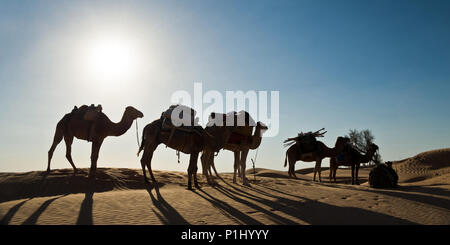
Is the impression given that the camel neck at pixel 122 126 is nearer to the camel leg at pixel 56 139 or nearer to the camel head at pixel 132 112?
the camel head at pixel 132 112

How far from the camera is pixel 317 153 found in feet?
56.4

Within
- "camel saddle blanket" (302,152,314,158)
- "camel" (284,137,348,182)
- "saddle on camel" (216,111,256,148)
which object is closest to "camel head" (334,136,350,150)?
"camel" (284,137,348,182)

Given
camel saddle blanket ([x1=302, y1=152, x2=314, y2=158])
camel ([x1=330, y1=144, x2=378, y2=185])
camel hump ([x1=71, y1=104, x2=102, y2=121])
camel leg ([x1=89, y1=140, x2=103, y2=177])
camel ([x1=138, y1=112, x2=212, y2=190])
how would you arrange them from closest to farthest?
camel ([x1=138, y1=112, x2=212, y2=190]), camel leg ([x1=89, y1=140, x2=103, y2=177]), camel hump ([x1=71, y1=104, x2=102, y2=121]), camel ([x1=330, y1=144, x2=378, y2=185]), camel saddle blanket ([x1=302, y1=152, x2=314, y2=158])

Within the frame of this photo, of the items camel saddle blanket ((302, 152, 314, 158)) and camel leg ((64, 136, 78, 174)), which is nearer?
camel leg ((64, 136, 78, 174))

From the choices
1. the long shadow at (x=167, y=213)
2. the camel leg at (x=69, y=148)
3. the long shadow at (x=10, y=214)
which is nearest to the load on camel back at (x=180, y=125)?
the long shadow at (x=167, y=213)

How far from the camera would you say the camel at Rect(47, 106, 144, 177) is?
37.4 feet

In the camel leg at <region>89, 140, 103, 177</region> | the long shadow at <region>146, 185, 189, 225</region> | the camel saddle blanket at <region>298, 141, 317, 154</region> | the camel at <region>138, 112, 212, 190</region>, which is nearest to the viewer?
the long shadow at <region>146, 185, 189, 225</region>

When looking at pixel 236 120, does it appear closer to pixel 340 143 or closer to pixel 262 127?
pixel 262 127

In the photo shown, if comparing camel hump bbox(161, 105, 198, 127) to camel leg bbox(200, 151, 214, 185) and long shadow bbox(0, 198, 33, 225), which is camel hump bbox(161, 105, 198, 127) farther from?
long shadow bbox(0, 198, 33, 225)

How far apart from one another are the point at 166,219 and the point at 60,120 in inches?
355

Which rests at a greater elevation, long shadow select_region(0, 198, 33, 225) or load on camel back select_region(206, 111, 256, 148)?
load on camel back select_region(206, 111, 256, 148)
